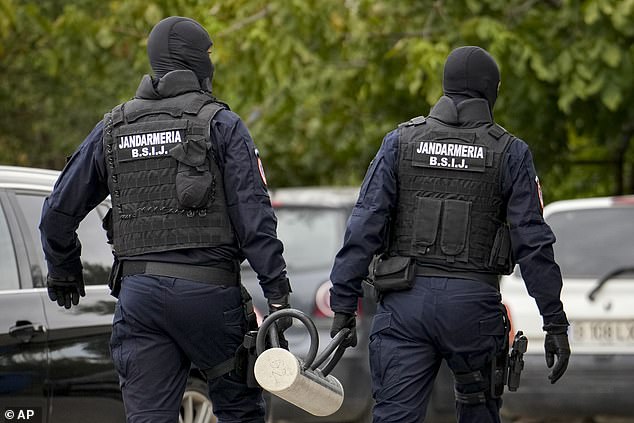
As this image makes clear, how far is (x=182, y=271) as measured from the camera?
525 cm

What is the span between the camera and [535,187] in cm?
563

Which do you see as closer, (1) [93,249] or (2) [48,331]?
(2) [48,331]

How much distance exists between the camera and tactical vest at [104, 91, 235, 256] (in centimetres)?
524

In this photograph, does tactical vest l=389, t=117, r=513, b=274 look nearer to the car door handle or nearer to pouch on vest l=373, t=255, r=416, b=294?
pouch on vest l=373, t=255, r=416, b=294

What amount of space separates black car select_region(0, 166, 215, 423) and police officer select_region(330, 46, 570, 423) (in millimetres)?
1163

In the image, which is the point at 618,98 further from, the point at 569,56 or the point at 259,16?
the point at 259,16

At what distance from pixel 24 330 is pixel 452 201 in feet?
5.92

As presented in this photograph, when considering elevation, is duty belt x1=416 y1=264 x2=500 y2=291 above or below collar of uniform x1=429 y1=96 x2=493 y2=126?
below

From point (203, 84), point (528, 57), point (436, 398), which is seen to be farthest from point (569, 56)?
point (203, 84)

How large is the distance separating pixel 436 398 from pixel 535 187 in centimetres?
365

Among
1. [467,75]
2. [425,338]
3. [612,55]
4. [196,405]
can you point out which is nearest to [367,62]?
[612,55]

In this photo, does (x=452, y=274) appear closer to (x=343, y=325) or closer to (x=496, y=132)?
(x=343, y=325)

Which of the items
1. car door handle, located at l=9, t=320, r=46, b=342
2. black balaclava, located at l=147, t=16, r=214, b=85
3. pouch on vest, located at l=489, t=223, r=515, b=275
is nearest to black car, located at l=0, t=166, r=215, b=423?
car door handle, located at l=9, t=320, r=46, b=342

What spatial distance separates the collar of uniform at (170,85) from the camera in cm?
538
